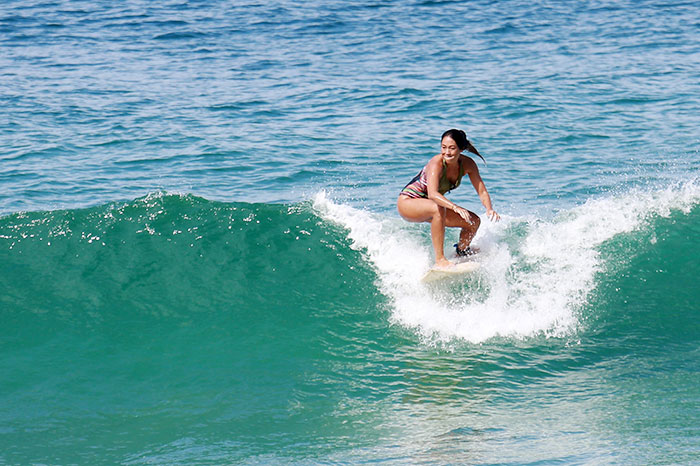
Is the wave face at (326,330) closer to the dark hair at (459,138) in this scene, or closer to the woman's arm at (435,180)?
the woman's arm at (435,180)

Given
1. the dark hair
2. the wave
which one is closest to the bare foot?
the wave

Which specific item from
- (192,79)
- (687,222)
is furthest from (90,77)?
(687,222)

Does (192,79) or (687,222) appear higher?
(192,79)

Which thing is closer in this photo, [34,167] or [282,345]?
[282,345]

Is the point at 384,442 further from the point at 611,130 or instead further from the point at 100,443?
the point at 611,130

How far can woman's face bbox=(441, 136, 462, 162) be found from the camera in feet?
22.9

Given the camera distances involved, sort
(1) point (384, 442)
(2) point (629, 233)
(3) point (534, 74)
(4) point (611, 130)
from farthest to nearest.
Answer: (3) point (534, 74)
(4) point (611, 130)
(2) point (629, 233)
(1) point (384, 442)

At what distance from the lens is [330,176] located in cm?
1259

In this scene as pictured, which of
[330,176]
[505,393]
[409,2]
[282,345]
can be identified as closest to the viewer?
[505,393]

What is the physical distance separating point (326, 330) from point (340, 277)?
1.03 meters

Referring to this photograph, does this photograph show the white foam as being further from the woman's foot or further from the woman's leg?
the woman's leg

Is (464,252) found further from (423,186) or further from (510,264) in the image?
(423,186)

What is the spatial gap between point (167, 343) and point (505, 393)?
3103 mm

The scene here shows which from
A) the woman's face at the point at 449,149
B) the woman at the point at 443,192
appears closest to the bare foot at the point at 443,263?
the woman at the point at 443,192
